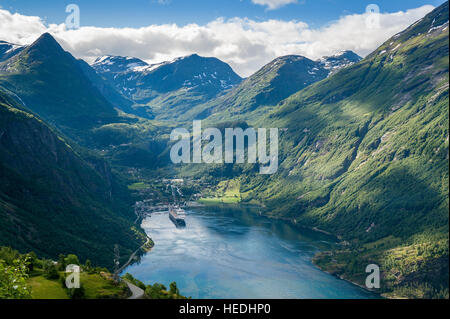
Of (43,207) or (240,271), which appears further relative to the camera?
Answer: (43,207)

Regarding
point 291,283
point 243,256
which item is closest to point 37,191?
point 243,256

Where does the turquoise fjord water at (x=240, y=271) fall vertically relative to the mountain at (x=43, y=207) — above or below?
below

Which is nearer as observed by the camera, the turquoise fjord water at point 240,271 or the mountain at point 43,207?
the turquoise fjord water at point 240,271

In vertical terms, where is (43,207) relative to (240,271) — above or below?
above

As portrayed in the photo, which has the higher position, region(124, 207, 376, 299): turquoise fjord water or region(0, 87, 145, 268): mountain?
region(0, 87, 145, 268): mountain
